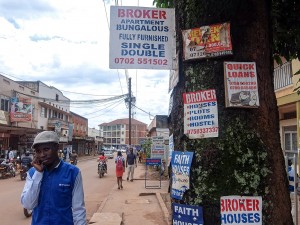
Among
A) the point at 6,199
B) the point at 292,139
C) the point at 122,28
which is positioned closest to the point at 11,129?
the point at 6,199

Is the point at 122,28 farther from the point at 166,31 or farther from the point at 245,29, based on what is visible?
the point at 245,29

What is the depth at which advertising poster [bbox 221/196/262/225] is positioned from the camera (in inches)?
82.0

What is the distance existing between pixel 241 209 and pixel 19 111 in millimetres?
30732

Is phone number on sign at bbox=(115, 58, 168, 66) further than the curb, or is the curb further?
the curb

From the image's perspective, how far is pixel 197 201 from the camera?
7.05 ft

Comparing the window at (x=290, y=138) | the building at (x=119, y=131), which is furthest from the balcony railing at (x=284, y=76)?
the building at (x=119, y=131)

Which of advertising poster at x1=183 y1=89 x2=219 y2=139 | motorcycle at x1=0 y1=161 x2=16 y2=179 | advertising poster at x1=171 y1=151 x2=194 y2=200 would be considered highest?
advertising poster at x1=183 y1=89 x2=219 y2=139

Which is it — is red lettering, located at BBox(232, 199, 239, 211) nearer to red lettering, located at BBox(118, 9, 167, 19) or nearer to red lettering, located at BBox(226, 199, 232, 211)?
red lettering, located at BBox(226, 199, 232, 211)

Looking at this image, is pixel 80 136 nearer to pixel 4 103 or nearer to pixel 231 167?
pixel 4 103

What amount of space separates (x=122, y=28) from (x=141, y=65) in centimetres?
32

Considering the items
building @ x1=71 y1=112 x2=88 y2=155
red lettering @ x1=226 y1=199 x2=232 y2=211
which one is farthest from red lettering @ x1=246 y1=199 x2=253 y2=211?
building @ x1=71 y1=112 x2=88 y2=155

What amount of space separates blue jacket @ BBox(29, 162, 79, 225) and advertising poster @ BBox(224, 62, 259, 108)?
1.50m

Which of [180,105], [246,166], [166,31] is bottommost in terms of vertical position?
[246,166]

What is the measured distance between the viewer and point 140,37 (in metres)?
2.78
